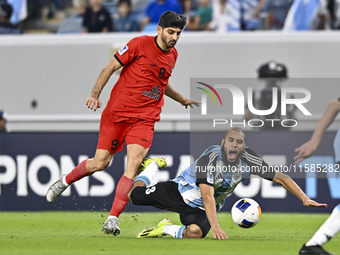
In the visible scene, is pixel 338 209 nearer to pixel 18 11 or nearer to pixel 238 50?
pixel 238 50

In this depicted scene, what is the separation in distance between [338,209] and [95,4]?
10.2 metres

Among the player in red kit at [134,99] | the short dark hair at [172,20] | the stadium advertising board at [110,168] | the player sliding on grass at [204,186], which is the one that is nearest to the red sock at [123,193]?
the player in red kit at [134,99]

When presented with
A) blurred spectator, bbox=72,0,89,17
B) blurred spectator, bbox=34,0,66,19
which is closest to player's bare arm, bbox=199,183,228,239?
blurred spectator, bbox=72,0,89,17

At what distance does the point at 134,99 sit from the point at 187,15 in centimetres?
704

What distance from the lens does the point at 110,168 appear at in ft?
38.9

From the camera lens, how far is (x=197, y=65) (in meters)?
14.0

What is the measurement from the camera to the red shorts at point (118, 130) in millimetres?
7910

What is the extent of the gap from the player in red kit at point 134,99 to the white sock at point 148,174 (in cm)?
15

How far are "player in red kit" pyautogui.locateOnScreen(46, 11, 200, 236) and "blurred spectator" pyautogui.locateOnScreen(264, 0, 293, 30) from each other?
663 centimetres

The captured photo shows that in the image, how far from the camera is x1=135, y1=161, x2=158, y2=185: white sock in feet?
26.1

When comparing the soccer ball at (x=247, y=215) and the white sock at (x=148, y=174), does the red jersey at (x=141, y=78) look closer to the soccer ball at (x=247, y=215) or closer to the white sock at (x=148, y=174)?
the white sock at (x=148, y=174)

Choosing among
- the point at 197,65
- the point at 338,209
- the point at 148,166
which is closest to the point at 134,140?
the point at 148,166

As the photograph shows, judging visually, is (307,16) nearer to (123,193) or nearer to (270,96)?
(270,96)

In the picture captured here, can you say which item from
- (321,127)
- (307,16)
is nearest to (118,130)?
(321,127)
